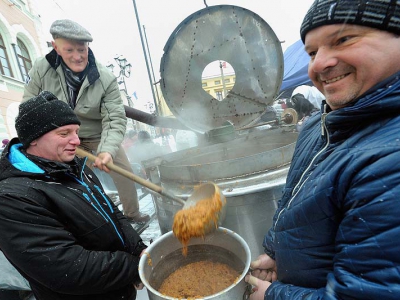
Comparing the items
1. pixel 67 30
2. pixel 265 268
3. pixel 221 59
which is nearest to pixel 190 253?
pixel 265 268

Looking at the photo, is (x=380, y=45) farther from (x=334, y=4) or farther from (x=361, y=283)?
(x=361, y=283)

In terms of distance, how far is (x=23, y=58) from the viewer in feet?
49.0

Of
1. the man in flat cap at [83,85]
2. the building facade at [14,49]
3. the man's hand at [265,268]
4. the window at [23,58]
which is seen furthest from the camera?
the window at [23,58]

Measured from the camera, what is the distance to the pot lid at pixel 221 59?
136 inches

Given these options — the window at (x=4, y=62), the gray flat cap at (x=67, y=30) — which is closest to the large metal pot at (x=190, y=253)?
the gray flat cap at (x=67, y=30)

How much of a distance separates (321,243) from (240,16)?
344 cm

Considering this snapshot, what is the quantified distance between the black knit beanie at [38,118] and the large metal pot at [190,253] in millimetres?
1023

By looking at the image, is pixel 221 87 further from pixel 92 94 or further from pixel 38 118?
pixel 38 118

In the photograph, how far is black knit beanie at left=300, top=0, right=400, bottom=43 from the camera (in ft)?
2.50

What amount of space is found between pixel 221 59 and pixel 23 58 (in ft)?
54.2

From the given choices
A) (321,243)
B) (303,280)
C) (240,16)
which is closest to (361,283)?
(321,243)

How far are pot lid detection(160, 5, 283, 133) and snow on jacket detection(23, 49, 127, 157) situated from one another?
84 cm

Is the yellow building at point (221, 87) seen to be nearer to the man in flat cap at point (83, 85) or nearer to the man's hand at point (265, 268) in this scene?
the man in flat cap at point (83, 85)

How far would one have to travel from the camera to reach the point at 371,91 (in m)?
0.81
